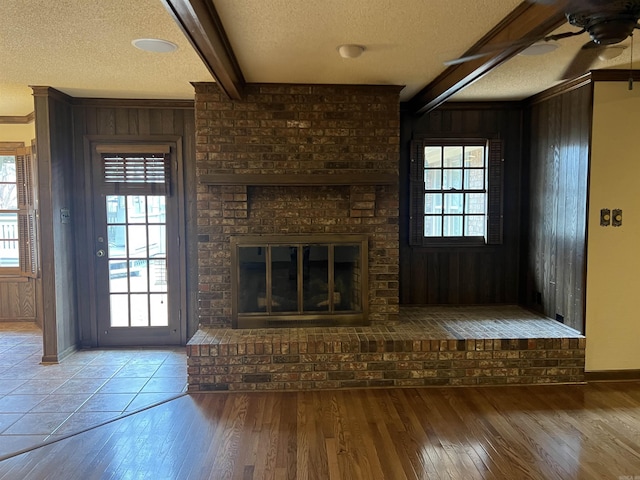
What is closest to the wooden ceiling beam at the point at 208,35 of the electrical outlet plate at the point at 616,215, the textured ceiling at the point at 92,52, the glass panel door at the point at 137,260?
the textured ceiling at the point at 92,52

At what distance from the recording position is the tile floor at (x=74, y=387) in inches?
106

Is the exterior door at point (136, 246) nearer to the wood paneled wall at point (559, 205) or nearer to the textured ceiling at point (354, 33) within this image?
the textured ceiling at point (354, 33)

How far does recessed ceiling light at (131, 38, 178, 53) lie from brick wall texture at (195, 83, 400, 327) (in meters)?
0.79

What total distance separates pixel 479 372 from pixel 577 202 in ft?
5.37

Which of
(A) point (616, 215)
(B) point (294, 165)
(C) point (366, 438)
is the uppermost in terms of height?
(B) point (294, 165)

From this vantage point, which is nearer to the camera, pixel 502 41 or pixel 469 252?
pixel 502 41

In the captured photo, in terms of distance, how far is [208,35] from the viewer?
2123 millimetres

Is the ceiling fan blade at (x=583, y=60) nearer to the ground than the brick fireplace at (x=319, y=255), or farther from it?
farther from it

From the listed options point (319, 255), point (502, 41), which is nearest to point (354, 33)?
point (502, 41)

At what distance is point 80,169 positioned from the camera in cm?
396

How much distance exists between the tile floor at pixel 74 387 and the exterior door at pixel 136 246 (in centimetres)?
25

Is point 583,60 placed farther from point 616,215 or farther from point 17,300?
point 17,300

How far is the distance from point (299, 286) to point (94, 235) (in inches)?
85.9

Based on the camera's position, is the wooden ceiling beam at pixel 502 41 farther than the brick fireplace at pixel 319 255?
No
